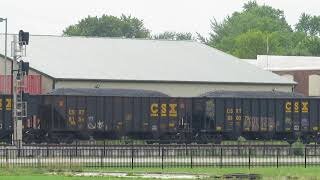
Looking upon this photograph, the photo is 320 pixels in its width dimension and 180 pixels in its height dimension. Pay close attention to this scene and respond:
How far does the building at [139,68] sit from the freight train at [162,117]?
6.94m

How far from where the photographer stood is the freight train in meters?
64.9

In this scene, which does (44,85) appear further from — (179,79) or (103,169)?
(103,169)

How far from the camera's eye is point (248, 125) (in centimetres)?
6925

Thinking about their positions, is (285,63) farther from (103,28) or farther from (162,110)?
(103,28)

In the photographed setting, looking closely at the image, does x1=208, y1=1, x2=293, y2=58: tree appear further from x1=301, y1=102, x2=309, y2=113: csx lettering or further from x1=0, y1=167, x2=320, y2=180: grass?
x1=0, y1=167, x2=320, y2=180: grass

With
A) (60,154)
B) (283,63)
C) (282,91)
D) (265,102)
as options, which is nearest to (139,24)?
(283,63)

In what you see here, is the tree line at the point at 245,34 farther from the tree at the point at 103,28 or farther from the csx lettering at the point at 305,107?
the csx lettering at the point at 305,107

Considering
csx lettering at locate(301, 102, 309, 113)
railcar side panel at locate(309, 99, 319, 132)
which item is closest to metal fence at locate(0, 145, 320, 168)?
csx lettering at locate(301, 102, 309, 113)

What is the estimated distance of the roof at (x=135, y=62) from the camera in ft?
264

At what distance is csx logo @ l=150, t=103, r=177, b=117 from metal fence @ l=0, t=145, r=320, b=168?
14710 mm

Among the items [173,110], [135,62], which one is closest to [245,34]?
[135,62]

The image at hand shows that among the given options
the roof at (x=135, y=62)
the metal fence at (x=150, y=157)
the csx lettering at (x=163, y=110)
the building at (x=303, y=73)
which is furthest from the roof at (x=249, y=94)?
→ the metal fence at (x=150, y=157)

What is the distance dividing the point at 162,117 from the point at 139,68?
16.3 metres

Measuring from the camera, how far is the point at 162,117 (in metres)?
67.6
